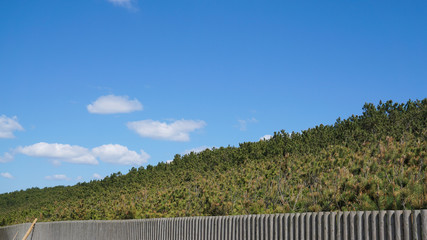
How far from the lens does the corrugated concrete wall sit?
5.79 m

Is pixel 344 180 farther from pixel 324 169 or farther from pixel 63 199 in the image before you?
pixel 63 199

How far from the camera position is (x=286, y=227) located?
293 inches

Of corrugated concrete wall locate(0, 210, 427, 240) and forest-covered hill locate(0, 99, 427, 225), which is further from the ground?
forest-covered hill locate(0, 99, 427, 225)

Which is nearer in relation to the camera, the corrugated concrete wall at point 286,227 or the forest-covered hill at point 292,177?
the corrugated concrete wall at point 286,227

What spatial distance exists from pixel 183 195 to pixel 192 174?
11961 mm

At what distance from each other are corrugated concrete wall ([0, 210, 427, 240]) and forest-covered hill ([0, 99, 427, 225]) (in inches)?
76.6

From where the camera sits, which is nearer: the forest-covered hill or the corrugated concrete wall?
the corrugated concrete wall

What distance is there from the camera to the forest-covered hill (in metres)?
11.2

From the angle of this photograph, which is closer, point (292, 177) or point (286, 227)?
point (286, 227)

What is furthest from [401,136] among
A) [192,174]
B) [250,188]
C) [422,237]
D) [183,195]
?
[422,237]

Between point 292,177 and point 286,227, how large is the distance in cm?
1276

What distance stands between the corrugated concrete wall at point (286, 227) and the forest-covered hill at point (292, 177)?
1.95 m

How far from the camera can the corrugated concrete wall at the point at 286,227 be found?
5793mm

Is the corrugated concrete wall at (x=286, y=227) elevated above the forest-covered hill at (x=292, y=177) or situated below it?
below
